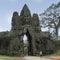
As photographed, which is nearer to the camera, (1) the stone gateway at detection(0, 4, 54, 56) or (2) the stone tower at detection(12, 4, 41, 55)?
(1) the stone gateway at detection(0, 4, 54, 56)

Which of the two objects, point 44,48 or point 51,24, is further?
point 51,24

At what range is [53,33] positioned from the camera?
208ft

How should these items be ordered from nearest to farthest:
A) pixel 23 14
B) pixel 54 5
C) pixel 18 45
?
pixel 18 45 → pixel 23 14 → pixel 54 5

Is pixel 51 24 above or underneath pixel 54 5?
underneath

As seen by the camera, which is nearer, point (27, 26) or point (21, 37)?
point (21, 37)

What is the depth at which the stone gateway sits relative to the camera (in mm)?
44406

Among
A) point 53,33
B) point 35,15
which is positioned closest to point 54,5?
point 53,33

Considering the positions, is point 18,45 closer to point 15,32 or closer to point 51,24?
point 15,32

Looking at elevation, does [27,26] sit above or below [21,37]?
above

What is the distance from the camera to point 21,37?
45438mm

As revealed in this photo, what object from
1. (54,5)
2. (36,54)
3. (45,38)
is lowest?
(36,54)

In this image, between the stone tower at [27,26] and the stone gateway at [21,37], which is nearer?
the stone gateway at [21,37]

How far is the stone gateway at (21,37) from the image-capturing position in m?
44.4

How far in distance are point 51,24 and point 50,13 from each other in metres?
2.80
